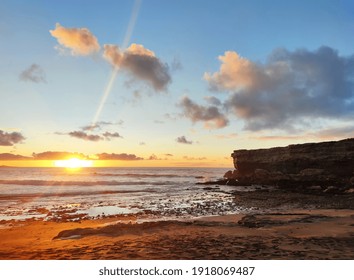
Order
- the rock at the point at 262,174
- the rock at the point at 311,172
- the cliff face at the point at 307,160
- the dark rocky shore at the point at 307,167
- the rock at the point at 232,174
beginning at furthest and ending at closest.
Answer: the rock at the point at 232,174 → the rock at the point at 262,174 → the rock at the point at 311,172 → the cliff face at the point at 307,160 → the dark rocky shore at the point at 307,167

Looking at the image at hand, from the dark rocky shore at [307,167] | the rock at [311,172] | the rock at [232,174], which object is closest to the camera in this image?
the dark rocky shore at [307,167]

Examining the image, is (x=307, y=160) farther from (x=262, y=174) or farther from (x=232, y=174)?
(x=232, y=174)

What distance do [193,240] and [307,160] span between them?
43522mm

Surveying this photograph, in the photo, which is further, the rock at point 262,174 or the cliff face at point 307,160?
the rock at point 262,174

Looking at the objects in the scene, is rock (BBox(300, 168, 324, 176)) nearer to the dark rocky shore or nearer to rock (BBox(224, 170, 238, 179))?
the dark rocky shore

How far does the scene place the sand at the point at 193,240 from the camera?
10062 millimetres

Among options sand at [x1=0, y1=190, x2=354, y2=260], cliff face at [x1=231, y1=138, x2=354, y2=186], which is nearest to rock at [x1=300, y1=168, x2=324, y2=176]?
cliff face at [x1=231, y1=138, x2=354, y2=186]

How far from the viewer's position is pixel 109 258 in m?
9.73

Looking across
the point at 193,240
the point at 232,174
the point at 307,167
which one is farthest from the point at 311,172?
the point at 193,240

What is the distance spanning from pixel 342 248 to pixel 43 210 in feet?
71.5

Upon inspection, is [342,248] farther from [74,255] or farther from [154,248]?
[74,255]

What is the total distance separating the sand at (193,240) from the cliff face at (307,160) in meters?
32.0

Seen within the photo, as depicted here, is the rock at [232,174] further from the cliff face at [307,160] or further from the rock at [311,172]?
the rock at [311,172]

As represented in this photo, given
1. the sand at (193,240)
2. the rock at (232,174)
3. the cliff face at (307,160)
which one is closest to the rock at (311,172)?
the cliff face at (307,160)
